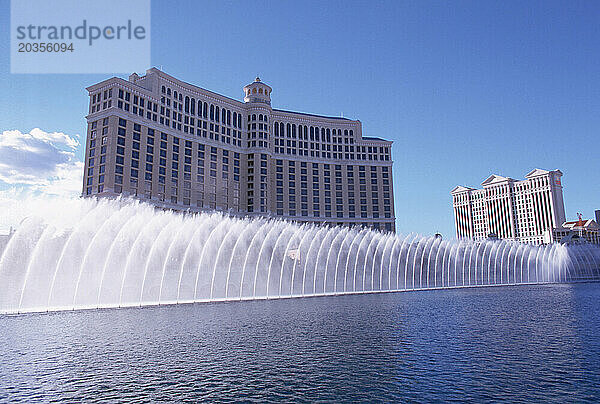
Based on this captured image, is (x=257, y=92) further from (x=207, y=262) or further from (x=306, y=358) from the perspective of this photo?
(x=306, y=358)

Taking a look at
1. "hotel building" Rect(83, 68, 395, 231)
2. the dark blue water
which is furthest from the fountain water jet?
"hotel building" Rect(83, 68, 395, 231)

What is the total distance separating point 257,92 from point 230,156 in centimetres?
2311

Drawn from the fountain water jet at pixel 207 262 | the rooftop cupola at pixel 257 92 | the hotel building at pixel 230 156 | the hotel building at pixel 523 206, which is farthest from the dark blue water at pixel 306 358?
the hotel building at pixel 523 206

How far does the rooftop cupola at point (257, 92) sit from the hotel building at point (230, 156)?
0.30m

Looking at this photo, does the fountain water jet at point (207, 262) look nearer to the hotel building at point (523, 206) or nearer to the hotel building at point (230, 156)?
the hotel building at point (230, 156)

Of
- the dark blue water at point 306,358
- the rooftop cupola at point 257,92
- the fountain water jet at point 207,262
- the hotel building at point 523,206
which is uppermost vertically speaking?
the rooftop cupola at point 257,92

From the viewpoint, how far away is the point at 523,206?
18138 centimetres

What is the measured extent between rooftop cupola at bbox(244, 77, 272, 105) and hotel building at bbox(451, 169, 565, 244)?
9821 cm

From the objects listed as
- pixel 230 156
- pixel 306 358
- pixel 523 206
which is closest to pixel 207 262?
pixel 306 358

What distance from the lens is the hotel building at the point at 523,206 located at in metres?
171

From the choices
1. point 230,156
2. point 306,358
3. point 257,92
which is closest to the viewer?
point 306,358

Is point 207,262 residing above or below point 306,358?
above

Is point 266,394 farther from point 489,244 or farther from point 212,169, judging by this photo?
point 212,169

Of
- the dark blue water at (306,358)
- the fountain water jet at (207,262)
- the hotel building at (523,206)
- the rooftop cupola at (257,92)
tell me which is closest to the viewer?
the dark blue water at (306,358)
